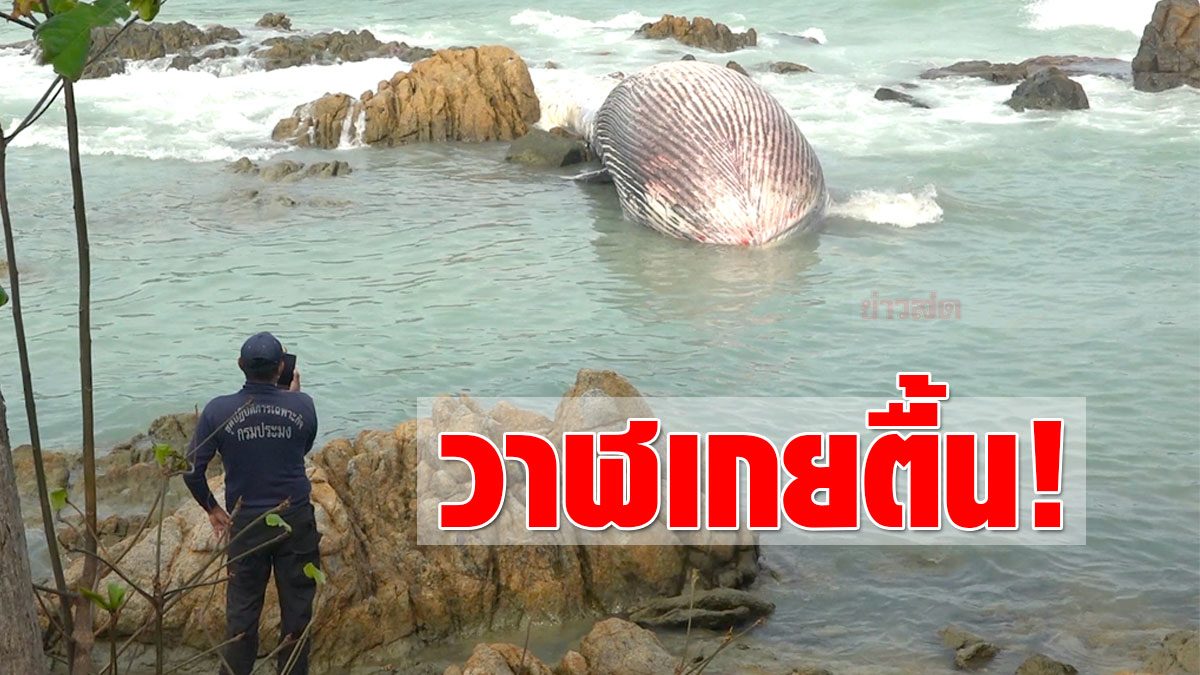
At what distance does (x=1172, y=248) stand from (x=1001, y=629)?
5.71m

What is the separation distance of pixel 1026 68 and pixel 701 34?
6101 mm

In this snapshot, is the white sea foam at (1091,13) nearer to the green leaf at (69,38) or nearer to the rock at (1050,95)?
the rock at (1050,95)

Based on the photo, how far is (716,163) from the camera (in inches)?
446

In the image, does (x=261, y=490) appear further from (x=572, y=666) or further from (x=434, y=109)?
(x=434, y=109)

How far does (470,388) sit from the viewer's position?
905cm

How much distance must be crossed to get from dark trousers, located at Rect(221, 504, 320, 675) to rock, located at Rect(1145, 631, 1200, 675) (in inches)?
132

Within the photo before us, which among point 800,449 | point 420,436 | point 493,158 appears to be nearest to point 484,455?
point 420,436

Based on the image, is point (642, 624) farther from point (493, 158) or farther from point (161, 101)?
point (161, 101)

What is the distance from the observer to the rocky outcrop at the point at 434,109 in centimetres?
1605

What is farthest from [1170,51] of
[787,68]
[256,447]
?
[256,447]

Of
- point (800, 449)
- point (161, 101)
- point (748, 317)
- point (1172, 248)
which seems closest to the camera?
point (800, 449)

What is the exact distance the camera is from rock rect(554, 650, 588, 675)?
5531 mm

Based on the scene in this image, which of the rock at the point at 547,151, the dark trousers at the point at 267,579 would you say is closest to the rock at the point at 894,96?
the rock at the point at 547,151

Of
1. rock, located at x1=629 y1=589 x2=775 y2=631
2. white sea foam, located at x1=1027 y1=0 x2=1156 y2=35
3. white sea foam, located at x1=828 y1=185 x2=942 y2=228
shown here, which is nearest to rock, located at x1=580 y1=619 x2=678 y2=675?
rock, located at x1=629 y1=589 x2=775 y2=631
